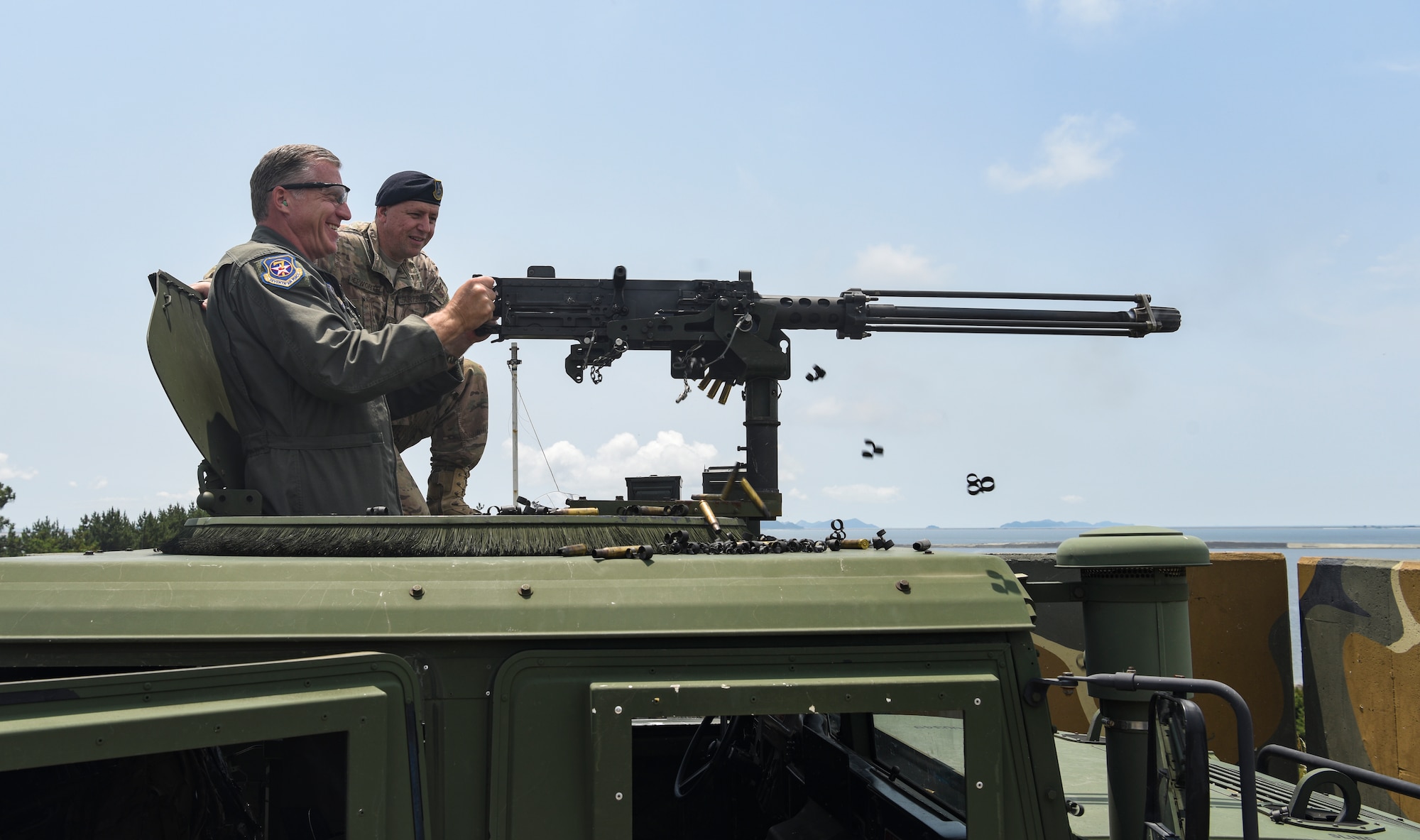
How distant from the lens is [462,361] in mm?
5234

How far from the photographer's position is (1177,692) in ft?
7.59

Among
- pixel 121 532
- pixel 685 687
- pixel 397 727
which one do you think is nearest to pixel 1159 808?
pixel 685 687

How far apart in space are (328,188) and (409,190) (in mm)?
751

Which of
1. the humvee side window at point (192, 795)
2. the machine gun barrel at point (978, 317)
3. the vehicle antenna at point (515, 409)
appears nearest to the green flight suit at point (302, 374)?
the humvee side window at point (192, 795)

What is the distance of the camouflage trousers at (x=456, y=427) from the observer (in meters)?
5.32

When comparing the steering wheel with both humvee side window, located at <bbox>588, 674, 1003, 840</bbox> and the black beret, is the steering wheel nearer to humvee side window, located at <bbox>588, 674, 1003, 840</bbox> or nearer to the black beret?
humvee side window, located at <bbox>588, 674, 1003, 840</bbox>

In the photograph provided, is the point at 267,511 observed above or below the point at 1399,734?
above

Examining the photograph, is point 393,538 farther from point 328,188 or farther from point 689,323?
point 689,323

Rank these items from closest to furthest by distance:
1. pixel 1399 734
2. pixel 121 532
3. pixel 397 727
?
pixel 397 727 → pixel 1399 734 → pixel 121 532

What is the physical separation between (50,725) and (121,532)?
34.6 m

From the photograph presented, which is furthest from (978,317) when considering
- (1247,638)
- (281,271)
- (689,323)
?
(281,271)

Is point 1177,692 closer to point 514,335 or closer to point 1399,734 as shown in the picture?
point 1399,734

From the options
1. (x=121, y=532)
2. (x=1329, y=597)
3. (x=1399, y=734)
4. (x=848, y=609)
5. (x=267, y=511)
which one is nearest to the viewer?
(x=848, y=609)

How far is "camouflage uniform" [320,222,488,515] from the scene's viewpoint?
16.9ft
